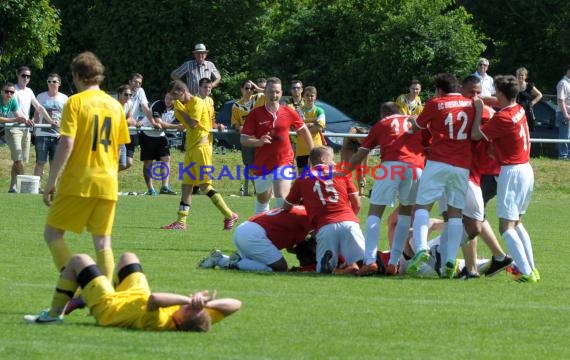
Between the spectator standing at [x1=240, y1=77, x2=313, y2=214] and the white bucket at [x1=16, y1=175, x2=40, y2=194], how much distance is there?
26.2 ft

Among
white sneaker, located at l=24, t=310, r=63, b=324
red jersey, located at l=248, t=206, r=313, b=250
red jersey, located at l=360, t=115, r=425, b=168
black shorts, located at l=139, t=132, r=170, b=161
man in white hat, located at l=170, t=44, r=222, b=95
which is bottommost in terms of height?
white sneaker, located at l=24, t=310, r=63, b=324

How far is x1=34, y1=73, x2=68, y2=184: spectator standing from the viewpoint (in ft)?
79.4

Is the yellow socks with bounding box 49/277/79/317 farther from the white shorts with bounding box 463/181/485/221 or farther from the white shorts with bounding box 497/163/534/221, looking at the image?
the white shorts with bounding box 463/181/485/221

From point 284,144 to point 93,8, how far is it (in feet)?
116

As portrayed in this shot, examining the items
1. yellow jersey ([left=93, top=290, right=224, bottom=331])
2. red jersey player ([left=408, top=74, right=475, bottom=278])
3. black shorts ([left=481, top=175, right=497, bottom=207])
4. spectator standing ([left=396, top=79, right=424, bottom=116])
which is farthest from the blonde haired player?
spectator standing ([left=396, top=79, right=424, bottom=116])

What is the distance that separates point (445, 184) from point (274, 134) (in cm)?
433

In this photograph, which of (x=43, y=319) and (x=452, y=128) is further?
(x=452, y=128)

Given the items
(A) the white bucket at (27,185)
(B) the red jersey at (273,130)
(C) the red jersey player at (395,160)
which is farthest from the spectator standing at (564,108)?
(C) the red jersey player at (395,160)

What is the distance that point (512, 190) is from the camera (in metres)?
13.3

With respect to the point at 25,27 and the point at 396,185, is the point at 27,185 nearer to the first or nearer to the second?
the point at 396,185

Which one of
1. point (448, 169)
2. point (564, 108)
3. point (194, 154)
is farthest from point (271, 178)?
point (564, 108)

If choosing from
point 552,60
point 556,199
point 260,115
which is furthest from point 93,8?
point 260,115

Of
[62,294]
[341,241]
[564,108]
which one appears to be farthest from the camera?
[564,108]

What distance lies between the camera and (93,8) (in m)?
51.6
